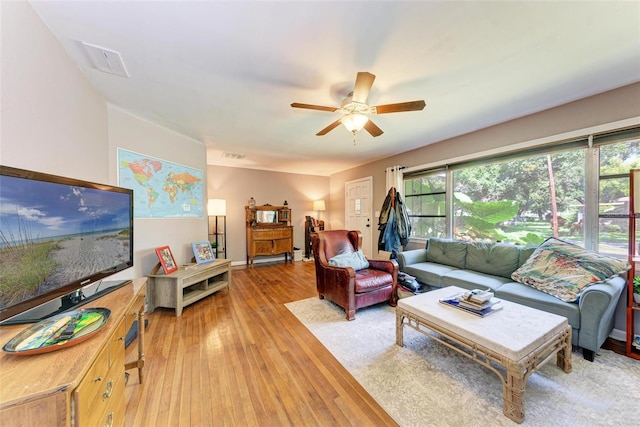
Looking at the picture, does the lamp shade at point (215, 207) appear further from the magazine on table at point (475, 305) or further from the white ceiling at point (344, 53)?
the magazine on table at point (475, 305)

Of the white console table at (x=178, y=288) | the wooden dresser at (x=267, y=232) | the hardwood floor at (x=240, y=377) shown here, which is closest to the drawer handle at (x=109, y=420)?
the hardwood floor at (x=240, y=377)

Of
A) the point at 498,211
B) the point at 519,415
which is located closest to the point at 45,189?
the point at 519,415

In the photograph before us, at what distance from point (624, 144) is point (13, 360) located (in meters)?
4.38

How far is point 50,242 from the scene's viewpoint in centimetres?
104

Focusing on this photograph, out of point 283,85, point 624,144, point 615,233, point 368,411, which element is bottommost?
point 368,411

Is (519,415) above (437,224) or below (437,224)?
below

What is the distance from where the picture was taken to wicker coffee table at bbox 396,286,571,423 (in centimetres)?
130

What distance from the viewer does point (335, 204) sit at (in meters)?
6.22

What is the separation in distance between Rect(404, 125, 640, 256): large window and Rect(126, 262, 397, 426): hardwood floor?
2909 millimetres

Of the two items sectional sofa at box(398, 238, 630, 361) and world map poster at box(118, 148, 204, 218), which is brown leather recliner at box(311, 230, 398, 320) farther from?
world map poster at box(118, 148, 204, 218)

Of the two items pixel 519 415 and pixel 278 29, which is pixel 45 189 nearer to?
pixel 278 29

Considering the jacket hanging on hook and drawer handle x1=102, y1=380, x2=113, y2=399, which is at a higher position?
the jacket hanging on hook

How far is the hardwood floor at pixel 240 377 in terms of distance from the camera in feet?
4.38

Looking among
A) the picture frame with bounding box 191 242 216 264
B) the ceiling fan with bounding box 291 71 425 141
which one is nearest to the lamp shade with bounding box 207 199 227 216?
the picture frame with bounding box 191 242 216 264
